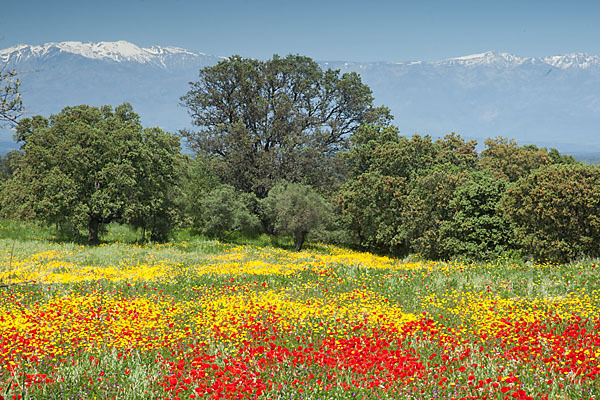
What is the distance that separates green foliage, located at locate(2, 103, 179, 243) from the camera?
3394 centimetres

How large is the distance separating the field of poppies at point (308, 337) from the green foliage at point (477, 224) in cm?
1242

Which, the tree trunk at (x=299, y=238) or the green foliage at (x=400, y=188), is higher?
the green foliage at (x=400, y=188)

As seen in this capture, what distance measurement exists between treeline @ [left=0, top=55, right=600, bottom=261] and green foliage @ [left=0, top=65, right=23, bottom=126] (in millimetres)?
17973

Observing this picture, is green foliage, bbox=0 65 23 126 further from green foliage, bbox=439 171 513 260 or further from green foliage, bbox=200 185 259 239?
green foliage, bbox=200 185 259 239

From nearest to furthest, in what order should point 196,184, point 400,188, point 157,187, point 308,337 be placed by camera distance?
point 308,337 < point 157,187 < point 400,188 < point 196,184

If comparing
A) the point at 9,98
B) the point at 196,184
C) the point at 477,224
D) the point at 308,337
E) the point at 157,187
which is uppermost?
the point at 9,98

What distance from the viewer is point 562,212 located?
24.5 meters

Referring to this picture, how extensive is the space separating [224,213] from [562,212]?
2726 cm

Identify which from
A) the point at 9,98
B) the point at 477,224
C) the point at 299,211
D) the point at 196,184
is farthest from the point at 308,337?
the point at 196,184

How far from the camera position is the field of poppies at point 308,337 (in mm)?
6910

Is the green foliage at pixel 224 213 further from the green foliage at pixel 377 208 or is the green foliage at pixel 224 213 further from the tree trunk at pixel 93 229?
the green foliage at pixel 377 208

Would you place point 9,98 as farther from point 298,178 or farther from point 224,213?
point 298,178

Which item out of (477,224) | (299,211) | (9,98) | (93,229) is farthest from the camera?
(299,211)

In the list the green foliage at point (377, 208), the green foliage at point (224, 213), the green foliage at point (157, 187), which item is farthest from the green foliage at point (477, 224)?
the green foliage at point (157, 187)
